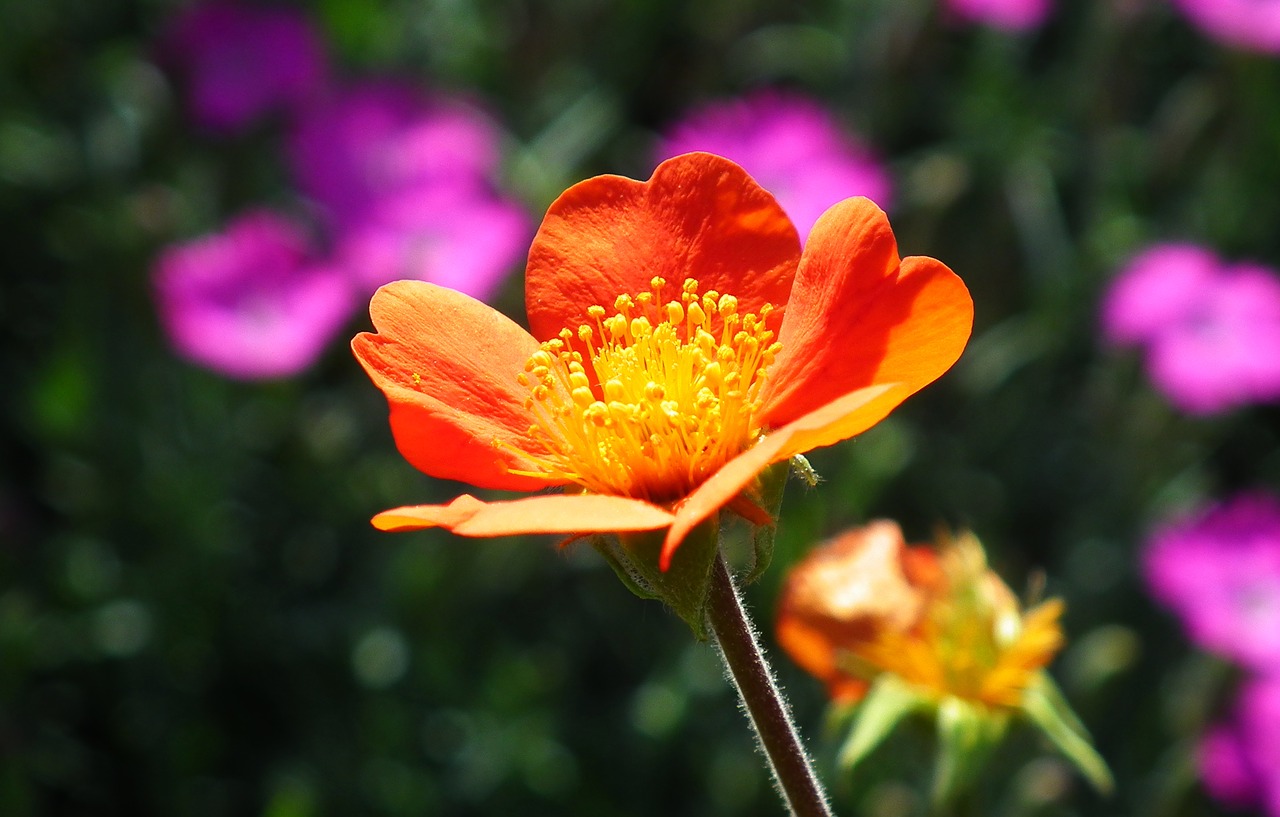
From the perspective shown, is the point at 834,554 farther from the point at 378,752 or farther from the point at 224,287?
the point at 224,287

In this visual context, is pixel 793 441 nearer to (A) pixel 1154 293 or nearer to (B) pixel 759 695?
(B) pixel 759 695

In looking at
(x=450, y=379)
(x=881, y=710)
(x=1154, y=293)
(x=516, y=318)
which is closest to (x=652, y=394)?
(x=450, y=379)

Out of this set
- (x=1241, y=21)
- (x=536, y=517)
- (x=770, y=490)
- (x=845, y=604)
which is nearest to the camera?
(x=536, y=517)

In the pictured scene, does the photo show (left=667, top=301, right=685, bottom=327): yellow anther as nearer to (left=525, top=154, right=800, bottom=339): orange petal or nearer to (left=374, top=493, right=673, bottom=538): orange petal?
(left=525, top=154, right=800, bottom=339): orange petal

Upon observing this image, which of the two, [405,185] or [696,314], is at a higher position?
[696,314]

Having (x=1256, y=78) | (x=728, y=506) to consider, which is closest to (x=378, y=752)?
(x=728, y=506)

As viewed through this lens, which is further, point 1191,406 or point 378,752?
point 1191,406

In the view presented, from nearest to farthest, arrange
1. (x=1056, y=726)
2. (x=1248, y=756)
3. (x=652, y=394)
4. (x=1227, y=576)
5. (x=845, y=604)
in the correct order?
(x=652, y=394), (x=1056, y=726), (x=845, y=604), (x=1248, y=756), (x=1227, y=576)

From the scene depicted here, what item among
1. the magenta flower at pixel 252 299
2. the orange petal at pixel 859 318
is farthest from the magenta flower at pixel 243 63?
the orange petal at pixel 859 318
